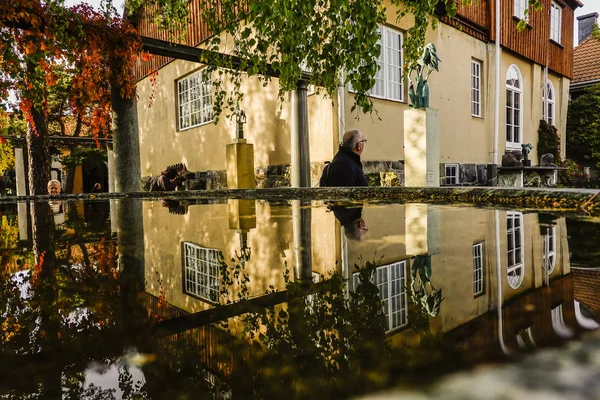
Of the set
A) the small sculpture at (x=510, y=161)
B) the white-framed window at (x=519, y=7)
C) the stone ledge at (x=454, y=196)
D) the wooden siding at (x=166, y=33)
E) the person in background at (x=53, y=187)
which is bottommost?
the stone ledge at (x=454, y=196)

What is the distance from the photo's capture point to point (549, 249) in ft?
5.19

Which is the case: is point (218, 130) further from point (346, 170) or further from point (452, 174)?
point (452, 174)

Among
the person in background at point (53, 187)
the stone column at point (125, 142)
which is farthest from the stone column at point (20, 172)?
the stone column at point (125, 142)

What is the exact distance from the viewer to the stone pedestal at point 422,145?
6859 millimetres

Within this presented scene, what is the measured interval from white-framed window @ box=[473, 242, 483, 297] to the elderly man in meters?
3.47

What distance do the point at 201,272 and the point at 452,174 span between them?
1112 centimetres

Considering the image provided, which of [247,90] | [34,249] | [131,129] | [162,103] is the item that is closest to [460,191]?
[34,249]

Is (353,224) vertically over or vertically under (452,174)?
under

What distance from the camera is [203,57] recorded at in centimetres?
444

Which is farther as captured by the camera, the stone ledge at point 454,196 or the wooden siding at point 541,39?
the wooden siding at point 541,39

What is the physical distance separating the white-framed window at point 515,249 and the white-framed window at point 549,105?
15.4 m

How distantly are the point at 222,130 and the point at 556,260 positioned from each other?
9781mm

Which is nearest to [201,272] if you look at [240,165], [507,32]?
[240,165]

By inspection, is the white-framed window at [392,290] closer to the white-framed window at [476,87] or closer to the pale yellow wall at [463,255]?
the pale yellow wall at [463,255]
